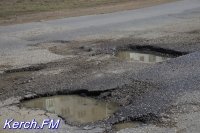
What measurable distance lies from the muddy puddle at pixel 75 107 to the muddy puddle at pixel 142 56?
9.28 feet

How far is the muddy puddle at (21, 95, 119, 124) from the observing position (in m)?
6.30

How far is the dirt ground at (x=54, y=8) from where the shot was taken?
16.8 meters

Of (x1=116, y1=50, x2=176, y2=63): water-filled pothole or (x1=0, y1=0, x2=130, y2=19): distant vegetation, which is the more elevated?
(x1=0, y1=0, x2=130, y2=19): distant vegetation

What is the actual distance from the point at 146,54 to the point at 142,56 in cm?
27

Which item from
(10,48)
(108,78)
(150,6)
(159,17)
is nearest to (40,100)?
(108,78)

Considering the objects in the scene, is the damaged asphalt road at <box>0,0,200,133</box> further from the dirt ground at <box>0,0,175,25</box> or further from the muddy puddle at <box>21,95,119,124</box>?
the dirt ground at <box>0,0,175,25</box>

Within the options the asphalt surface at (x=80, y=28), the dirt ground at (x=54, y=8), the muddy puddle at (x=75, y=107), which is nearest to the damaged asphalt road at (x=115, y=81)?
the muddy puddle at (x=75, y=107)

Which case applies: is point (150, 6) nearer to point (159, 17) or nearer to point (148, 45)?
point (159, 17)

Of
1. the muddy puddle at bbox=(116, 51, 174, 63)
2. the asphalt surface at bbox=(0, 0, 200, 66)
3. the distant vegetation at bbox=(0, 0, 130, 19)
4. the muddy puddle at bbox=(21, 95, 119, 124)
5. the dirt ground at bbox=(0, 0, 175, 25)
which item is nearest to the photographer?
the muddy puddle at bbox=(21, 95, 119, 124)

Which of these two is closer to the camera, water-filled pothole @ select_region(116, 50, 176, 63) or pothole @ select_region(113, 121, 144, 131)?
pothole @ select_region(113, 121, 144, 131)

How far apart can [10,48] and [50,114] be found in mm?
5203

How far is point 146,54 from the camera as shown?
10.1m

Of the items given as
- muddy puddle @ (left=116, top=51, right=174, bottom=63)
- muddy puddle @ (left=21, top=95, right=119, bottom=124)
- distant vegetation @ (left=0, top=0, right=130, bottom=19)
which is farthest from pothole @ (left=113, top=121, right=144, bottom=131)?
distant vegetation @ (left=0, top=0, right=130, bottom=19)

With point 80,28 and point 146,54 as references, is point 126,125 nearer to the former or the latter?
point 146,54
